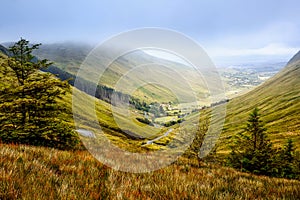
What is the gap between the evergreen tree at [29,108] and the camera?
1292cm

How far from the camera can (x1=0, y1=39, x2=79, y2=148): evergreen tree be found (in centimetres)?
1292

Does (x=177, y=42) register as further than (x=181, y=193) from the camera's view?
Yes

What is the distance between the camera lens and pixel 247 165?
68.7 ft

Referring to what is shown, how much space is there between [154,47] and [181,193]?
5.83 metres

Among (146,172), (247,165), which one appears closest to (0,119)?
(146,172)

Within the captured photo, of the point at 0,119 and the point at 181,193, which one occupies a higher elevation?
the point at 0,119

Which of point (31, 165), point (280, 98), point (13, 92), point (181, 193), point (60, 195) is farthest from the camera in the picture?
point (280, 98)

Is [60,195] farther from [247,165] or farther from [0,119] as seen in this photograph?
[247,165]

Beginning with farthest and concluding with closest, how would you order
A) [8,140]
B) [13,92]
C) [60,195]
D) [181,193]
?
[13,92]
[8,140]
[181,193]
[60,195]

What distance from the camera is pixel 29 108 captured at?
13773 mm

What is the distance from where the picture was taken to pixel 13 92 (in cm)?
1345

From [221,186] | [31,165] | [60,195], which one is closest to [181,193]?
[221,186]

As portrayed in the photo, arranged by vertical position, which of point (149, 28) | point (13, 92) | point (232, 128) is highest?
point (149, 28)

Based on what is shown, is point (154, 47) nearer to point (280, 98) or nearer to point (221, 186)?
point (221, 186)
